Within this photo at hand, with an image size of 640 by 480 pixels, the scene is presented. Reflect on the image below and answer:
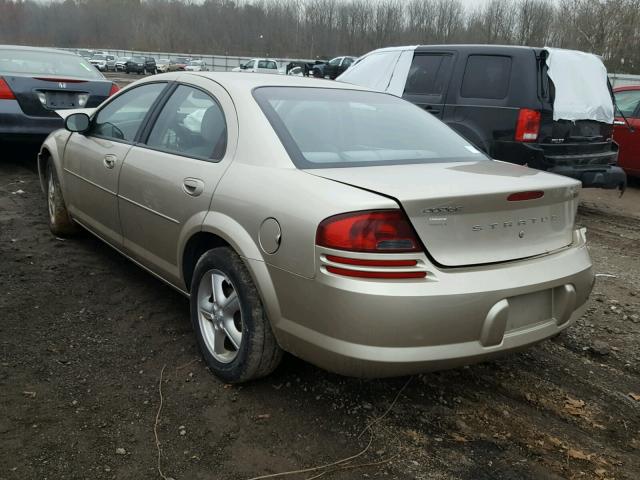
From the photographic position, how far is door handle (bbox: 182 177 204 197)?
2.93 meters

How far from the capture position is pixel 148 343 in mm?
3312

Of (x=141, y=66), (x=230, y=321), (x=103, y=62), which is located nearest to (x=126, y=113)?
(x=230, y=321)

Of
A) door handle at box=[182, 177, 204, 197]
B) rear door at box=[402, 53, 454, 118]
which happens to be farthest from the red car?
door handle at box=[182, 177, 204, 197]

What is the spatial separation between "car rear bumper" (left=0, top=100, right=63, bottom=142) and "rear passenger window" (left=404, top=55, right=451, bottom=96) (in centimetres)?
442

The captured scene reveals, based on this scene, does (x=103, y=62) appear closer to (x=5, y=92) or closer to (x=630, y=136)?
(x=5, y=92)

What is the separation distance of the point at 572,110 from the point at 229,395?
16.3ft

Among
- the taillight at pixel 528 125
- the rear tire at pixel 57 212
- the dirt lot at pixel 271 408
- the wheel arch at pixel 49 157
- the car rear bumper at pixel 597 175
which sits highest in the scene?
the taillight at pixel 528 125

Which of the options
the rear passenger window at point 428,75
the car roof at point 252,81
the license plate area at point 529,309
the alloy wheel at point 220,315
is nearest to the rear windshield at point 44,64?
the rear passenger window at point 428,75

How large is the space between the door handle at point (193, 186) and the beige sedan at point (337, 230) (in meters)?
0.01

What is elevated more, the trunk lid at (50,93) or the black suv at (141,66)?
the black suv at (141,66)

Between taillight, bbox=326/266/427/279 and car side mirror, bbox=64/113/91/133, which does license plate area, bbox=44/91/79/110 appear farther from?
taillight, bbox=326/266/427/279

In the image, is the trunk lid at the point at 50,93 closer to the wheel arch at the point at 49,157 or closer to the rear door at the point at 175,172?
the wheel arch at the point at 49,157

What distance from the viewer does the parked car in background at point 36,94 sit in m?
6.92

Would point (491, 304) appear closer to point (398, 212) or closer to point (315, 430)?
point (398, 212)
